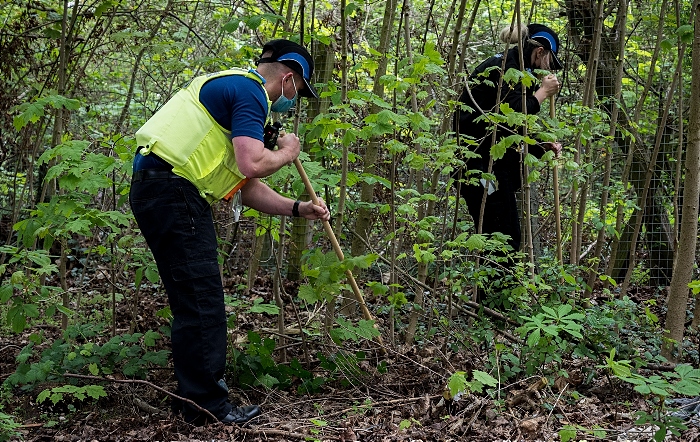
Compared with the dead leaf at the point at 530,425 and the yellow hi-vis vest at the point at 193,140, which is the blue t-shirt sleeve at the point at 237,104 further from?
the dead leaf at the point at 530,425

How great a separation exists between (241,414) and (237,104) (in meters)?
1.61

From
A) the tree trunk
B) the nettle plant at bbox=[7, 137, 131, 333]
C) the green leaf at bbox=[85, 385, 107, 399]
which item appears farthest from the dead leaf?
the nettle plant at bbox=[7, 137, 131, 333]

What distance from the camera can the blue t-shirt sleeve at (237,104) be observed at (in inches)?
123

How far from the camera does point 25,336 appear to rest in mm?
5281

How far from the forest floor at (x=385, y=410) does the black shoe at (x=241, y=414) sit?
1.7 inches

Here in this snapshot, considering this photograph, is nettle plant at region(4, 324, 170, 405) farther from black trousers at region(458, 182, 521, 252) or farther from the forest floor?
black trousers at region(458, 182, 521, 252)

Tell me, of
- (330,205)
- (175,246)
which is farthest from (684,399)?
(175,246)

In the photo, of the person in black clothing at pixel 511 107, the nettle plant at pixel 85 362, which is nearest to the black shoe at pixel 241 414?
the nettle plant at pixel 85 362

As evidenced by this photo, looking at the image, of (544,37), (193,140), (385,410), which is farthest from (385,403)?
(544,37)

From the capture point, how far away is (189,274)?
324 centimetres

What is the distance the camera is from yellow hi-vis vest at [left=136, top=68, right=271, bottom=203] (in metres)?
3.20

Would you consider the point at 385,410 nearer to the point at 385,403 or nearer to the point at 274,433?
the point at 385,403

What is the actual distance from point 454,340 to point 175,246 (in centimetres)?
191

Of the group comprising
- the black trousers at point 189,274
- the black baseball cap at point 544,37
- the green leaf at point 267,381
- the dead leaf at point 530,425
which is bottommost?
the green leaf at point 267,381
